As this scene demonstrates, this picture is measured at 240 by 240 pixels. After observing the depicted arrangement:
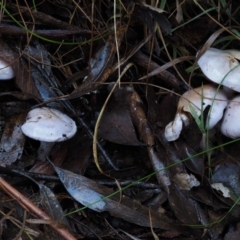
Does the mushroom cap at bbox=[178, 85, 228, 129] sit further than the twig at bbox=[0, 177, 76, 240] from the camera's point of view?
Yes

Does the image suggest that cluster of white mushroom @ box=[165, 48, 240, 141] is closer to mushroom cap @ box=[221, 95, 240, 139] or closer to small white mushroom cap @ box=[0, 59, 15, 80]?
mushroom cap @ box=[221, 95, 240, 139]

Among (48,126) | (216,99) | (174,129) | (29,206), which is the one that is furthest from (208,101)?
(29,206)

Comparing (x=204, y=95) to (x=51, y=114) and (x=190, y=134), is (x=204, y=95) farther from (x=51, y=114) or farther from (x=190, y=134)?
(x=51, y=114)

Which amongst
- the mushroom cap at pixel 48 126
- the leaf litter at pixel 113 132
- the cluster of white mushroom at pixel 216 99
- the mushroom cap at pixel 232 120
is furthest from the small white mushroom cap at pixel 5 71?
the mushroom cap at pixel 232 120

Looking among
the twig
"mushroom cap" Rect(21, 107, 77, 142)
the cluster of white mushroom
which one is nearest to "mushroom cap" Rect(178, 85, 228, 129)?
the cluster of white mushroom

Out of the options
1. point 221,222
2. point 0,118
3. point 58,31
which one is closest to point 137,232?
point 221,222

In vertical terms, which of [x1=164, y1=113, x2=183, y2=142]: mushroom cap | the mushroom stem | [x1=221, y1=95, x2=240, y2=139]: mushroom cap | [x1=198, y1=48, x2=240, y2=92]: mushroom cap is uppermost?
[x1=198, y1=48, x2=240, y2=92]: mushroom cap

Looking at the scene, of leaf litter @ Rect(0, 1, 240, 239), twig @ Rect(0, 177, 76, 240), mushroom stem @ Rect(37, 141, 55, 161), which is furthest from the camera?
mushroom stem @ Rect(37, 141, 55, 161)

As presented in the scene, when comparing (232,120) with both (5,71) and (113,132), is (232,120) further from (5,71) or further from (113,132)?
(5,71)

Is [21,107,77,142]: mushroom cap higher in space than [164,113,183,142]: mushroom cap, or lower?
lower
